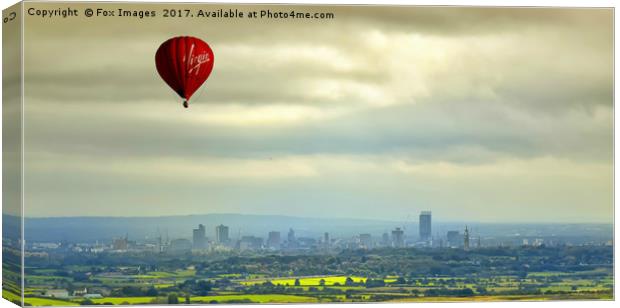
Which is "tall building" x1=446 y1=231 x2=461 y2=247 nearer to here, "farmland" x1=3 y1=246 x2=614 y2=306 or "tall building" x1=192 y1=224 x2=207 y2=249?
"farmland" x1=3 y1=246 x2=614 y2=306

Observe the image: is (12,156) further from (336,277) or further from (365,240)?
(365,240)

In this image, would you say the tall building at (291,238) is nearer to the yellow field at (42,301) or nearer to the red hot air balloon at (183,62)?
the red hot air balloon at (183,62)

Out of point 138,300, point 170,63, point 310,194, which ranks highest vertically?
point 170,63

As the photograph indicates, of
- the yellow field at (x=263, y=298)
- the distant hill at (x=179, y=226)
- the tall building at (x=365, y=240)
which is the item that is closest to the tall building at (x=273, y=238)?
the distant hill at (x=179, y=226)

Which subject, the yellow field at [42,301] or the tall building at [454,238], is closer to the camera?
the yellow field at [42,301]

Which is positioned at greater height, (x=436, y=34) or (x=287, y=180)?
(x=436, y=34)

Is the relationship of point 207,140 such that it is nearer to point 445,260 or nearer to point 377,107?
point 377,107

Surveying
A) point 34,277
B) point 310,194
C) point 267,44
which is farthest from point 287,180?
point 34,277
